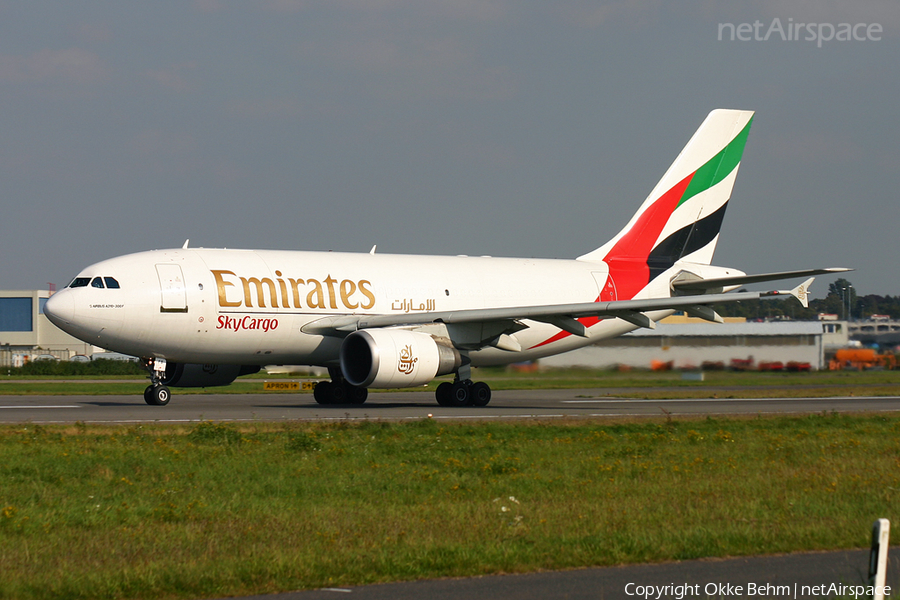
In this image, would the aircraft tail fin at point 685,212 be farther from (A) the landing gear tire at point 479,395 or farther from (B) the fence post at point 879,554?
(B) the fence post at point 879,554

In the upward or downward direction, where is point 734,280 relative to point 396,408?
upward

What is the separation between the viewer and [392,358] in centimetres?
2277

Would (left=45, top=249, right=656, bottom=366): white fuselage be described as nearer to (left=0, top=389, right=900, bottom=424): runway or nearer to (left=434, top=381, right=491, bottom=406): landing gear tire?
(left=0, top=389, right=900, bottom=424): runway

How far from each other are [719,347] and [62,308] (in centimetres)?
2278

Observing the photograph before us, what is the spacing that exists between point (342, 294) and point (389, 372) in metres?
3.80

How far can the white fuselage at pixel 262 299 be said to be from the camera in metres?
22.9

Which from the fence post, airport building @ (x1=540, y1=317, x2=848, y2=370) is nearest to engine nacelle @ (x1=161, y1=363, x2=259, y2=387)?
airport building @ (x1=540, y1=317, x2=848, y2=370)

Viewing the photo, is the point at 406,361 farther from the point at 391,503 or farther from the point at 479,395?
the point at 391,503

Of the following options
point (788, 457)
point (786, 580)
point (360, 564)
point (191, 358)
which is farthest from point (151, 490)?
point (191, 358)

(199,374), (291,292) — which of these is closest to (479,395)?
(291,292)

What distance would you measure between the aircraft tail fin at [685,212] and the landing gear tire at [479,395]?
719cm

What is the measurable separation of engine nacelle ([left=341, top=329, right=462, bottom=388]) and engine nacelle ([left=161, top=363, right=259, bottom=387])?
406cm

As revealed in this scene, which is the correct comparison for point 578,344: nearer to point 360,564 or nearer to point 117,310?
point 117,310

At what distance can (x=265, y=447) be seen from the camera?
48.1 ft
